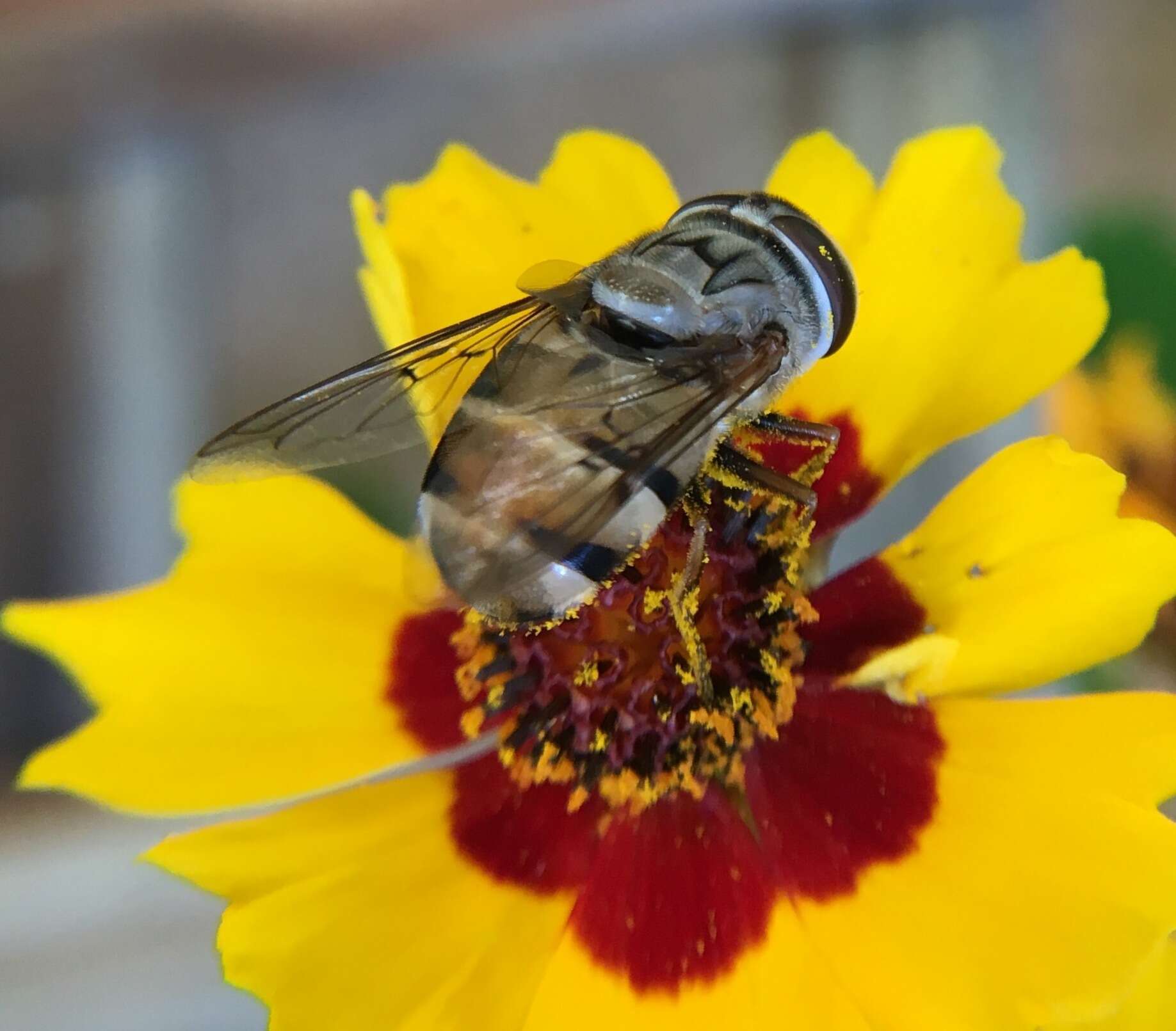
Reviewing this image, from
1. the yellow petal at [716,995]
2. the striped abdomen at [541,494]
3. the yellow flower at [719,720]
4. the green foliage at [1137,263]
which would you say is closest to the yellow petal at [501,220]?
the yellow flower at [719,720]

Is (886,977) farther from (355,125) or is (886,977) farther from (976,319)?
(355,125)

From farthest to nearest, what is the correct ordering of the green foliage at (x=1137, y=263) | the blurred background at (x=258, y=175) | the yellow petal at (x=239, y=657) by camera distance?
the blurred background at (x=258, y=175)
the green foliage at (x=1137, y=263)
the yellow petal at (x=239, y=657)

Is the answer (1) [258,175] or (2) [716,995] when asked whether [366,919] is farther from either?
(1) [258,175]

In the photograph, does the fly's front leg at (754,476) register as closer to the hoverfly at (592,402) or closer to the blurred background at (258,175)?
the hoverfly at (592,402)

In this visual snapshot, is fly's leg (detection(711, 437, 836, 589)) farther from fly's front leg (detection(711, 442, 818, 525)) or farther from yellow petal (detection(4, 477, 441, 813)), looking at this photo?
yellow petal (detection(4, 477, 441, 813))

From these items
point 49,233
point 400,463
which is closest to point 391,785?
point 400,463

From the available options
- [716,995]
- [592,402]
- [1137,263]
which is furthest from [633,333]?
[1137,263]

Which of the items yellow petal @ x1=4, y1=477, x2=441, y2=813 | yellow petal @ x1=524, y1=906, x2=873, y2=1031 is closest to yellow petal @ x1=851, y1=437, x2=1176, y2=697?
yellow petal @ x1=524, y1=906, x2=873, y2=1031
